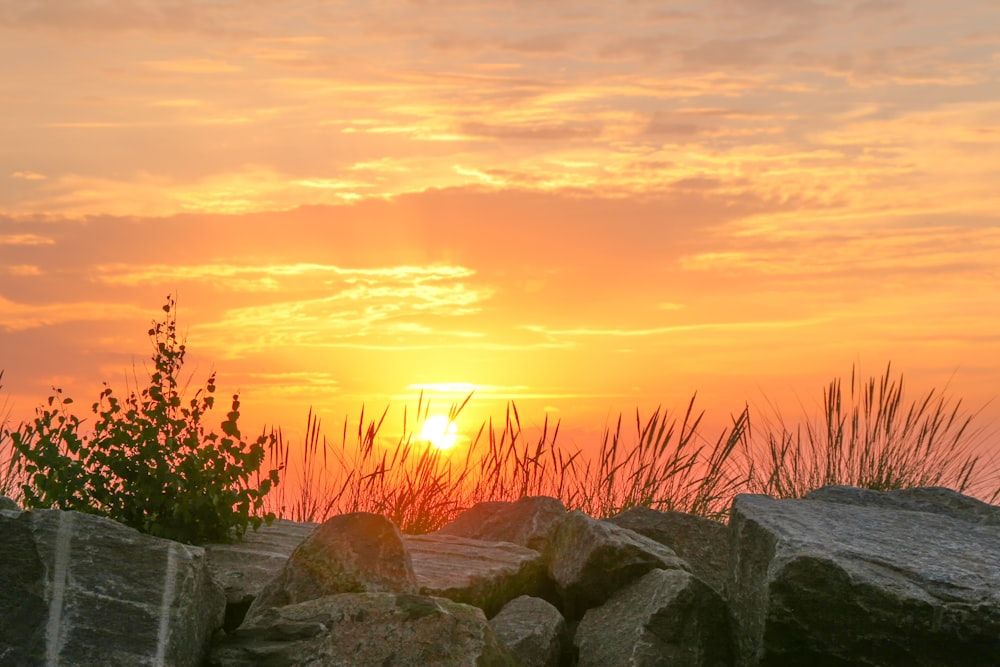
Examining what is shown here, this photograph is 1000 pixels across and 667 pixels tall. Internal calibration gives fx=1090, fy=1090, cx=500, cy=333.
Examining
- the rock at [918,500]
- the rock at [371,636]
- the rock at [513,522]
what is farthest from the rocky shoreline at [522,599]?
the rock at [513,522]

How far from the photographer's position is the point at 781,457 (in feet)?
32.8

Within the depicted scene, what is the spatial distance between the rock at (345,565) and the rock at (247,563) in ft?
0.57

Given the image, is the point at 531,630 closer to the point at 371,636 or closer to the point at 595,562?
the point at 595,562

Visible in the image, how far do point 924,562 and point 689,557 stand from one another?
1.85m

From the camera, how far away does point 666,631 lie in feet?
16.6

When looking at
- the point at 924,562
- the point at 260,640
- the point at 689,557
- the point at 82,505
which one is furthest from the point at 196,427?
the point at 924,562

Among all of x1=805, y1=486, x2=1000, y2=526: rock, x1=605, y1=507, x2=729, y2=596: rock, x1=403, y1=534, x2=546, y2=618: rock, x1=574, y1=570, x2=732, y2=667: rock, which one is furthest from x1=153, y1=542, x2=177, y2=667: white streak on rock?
x1=805, y1=486, x2=1000, y2=526: rock

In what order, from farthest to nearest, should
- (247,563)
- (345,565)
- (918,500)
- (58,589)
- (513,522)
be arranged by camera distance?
(513,522)
(918,500)
(247,563)
(345,565)
(58,589)

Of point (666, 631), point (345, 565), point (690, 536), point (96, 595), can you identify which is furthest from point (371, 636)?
point (690, 536)

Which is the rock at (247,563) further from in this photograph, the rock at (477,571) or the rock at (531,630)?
the rock at (531,630)

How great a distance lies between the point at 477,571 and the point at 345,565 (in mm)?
849

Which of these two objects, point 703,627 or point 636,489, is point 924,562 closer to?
point 703,627

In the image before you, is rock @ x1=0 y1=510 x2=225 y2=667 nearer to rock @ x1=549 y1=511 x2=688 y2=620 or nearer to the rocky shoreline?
the rocky shoreline

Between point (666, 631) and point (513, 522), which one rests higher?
point (513, 522)
